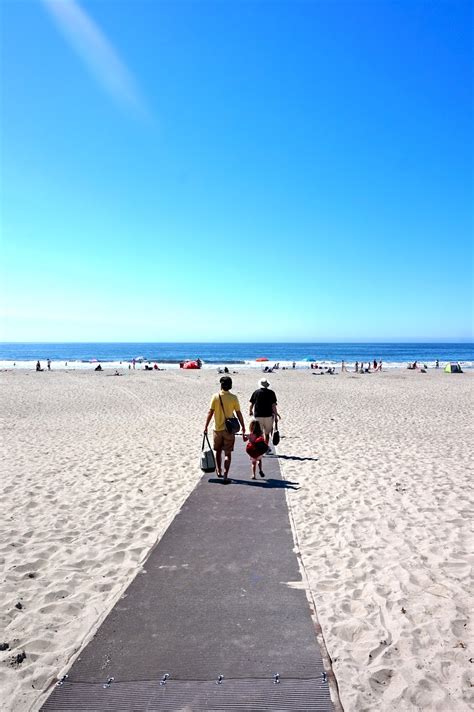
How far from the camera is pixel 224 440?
7.55m

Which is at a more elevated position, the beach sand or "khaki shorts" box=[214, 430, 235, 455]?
"khaki shorts" box=[214, 430, 235, 455]

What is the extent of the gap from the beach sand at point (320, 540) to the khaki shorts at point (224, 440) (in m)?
0.86

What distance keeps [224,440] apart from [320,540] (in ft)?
8.62

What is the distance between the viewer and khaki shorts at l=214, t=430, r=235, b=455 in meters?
7.49

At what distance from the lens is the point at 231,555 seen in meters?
4.80

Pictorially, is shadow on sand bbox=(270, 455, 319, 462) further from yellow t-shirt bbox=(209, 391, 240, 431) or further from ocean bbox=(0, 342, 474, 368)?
ocean bbox=(0, 342, 474, 368)

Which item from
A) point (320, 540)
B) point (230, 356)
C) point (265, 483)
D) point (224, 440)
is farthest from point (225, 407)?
point (230, 356)

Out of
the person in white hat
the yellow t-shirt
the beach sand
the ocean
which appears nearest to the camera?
the beach sand

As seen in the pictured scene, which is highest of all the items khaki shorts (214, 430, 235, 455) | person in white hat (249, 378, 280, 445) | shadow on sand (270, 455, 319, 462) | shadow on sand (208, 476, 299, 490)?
person in white hat (249, 378, 280, 445)

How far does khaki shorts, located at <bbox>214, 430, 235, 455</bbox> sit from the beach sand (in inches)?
34.0

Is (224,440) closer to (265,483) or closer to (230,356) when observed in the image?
(265,483)

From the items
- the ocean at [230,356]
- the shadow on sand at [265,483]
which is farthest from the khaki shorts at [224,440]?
the ocean at [230,356]

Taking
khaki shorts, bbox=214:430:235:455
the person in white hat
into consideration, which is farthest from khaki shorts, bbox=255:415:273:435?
khaki shorts, bbox=214:430:235:455

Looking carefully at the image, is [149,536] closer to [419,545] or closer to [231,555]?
[231,555]
